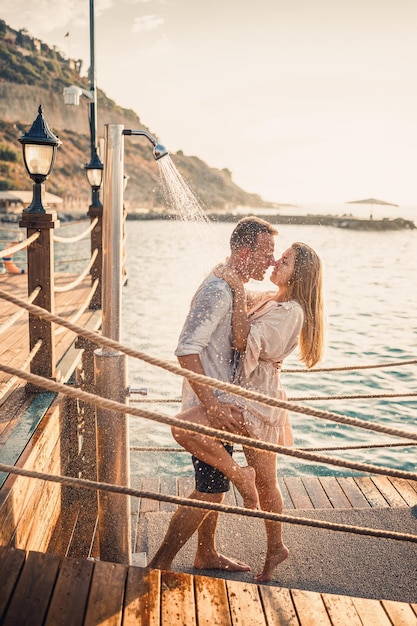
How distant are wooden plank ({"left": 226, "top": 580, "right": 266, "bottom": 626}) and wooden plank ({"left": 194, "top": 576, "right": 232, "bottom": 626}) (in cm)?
3

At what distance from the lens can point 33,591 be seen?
224 cm

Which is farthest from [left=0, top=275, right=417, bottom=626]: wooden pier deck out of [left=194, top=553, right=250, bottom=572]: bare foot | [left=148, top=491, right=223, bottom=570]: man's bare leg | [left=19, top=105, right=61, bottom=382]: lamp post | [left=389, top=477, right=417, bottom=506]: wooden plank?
[left=389, top=477, right=417, bottom=506]: wooden plank

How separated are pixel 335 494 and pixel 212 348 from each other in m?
2.51

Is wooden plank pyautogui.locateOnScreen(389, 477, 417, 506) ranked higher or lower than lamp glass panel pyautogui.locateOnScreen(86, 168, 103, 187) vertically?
lower

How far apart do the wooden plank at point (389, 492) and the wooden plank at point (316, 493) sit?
500mm

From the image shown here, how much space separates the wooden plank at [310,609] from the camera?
2414mm

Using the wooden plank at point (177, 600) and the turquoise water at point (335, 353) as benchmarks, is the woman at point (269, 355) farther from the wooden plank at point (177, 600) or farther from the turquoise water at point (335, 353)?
the turquoise water at point (335, 353)

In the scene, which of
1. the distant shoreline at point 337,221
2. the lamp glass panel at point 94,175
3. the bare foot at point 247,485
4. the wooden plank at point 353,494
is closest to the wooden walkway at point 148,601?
the bare foot at point 247,485

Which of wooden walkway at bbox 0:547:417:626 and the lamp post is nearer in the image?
wooden walkway at bbox 0:547:417:626

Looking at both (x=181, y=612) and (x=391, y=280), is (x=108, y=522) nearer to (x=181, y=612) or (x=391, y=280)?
(x=181, y=612)

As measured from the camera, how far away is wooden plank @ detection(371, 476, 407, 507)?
485 centimetres

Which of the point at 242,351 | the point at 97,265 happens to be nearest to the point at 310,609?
the point at 242,351

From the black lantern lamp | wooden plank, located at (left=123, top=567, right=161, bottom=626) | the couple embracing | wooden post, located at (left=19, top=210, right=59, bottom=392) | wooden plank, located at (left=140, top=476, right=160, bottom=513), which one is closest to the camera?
wooden plank, located at (left=123, top=567, right=161, bottom=626)

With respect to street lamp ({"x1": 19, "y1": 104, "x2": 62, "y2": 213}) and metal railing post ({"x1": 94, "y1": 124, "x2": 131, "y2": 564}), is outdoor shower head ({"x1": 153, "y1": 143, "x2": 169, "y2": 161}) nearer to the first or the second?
metal railing post ({"x1": 94, "y1": 124, "x2": 131, "y2": 564})
